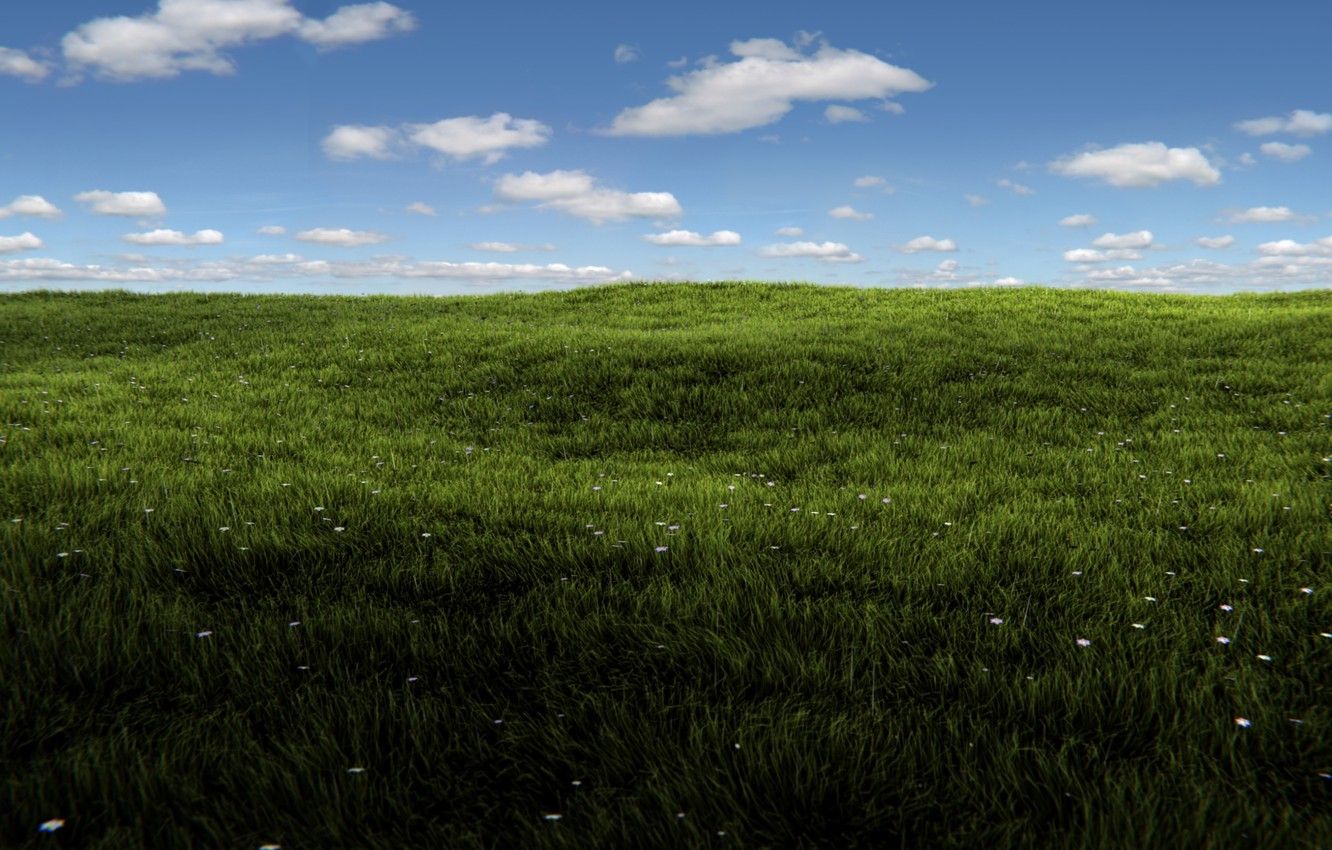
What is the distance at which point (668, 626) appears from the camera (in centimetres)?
368

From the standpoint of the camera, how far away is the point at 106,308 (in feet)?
72.9

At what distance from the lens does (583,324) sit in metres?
17.1

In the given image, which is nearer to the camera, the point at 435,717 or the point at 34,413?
the point at 435,717

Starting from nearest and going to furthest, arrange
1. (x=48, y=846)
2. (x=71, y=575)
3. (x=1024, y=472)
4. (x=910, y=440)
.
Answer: (x=48, y=846), (x=71, y=575), (x=1024, y=472), (x=910, y=440)

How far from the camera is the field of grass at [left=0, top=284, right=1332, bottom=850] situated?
251 centimetres

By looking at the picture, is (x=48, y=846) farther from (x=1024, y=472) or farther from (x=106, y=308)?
(x=106, y=308)

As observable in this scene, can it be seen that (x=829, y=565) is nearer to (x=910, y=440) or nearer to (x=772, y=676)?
(x=772, y=676)

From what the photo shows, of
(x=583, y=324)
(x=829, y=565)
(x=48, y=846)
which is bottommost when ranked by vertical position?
(x=48, y=846)

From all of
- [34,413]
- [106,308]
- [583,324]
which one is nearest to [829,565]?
[34,413]

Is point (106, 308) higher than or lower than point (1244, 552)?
higher

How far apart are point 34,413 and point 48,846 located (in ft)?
26.8

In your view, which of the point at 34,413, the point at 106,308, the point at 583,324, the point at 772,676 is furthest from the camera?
the point at 106,308

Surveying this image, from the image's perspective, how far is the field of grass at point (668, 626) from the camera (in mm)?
2506

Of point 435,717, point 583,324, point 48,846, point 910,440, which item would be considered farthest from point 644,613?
point 583,324
